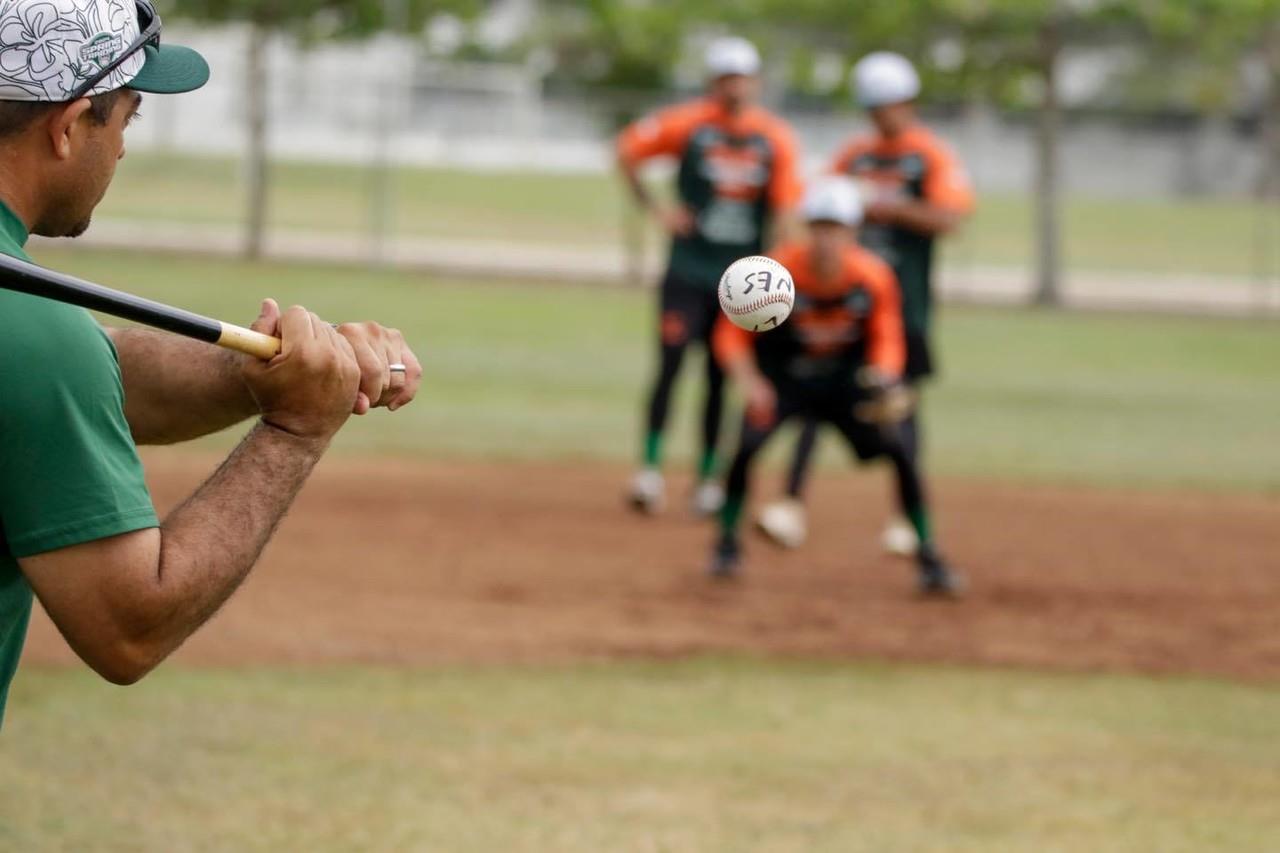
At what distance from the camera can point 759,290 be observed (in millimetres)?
3750

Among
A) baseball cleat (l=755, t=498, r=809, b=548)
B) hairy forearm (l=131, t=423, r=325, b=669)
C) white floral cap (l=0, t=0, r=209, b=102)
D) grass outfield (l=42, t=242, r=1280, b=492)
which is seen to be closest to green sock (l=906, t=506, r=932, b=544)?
baseball cleat (l=755, t=498, r=809, b=548)

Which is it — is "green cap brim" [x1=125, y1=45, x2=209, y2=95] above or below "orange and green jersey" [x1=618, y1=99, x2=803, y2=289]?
above

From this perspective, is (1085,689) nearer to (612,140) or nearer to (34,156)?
(34,156)

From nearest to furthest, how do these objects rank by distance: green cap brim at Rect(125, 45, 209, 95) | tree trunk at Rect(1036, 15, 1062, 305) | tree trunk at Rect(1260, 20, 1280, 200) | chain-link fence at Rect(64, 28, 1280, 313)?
green cap brim at Rect(125, 45, 209, 95), tree trunk at Rect(1036, 15, 1062, 305), chain-link fence at Rect(64, 28, 1280, 313), tree trunk at Rect(1260, 20, 1280, 200)

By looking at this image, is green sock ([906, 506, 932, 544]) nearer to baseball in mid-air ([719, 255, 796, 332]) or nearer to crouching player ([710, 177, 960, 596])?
crouching player ([710, 177, 960, 596])

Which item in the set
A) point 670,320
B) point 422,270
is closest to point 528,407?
point 670,320

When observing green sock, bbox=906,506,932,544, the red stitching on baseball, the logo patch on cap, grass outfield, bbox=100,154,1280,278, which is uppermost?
the logo patch on cap

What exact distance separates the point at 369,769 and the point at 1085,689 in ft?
9.91

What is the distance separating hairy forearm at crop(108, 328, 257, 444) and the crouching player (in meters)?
5.20

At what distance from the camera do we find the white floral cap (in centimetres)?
276

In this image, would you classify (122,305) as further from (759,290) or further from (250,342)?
(759,290)

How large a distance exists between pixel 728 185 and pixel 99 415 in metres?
8.12

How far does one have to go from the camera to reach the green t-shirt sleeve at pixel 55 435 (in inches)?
105

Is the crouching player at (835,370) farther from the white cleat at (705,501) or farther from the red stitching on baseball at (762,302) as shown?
the red stitching on baseball at (762,302)
